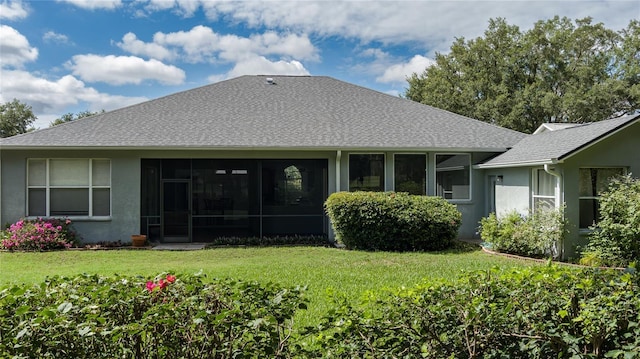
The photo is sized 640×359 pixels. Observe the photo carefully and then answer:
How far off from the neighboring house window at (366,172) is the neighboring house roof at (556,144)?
3.33m

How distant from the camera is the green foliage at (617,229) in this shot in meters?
9.59

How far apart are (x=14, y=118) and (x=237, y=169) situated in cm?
5424

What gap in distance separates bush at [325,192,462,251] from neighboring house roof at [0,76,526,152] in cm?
232

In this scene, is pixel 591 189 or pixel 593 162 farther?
pixel 591 189

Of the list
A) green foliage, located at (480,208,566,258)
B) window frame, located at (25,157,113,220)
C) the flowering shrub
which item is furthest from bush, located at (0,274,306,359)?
window frame, located at (25,157,113,220)

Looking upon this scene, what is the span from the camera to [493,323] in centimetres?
272

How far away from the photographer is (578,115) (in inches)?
1125

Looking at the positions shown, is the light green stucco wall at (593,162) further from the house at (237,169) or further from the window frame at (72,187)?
the window frame at (72,187)

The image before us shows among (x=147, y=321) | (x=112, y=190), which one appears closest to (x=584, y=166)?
(x=147, y=321)

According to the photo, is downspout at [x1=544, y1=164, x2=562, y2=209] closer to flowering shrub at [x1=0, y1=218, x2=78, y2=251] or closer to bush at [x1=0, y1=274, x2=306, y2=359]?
bush at [x1=0, y1=274, x2=306, y2=359]

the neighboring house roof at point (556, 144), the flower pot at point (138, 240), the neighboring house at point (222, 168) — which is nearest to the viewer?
the neighboring house roof at point (556, 144)

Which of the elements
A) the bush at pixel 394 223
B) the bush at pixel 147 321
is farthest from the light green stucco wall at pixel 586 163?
the bush at pixel 147 321

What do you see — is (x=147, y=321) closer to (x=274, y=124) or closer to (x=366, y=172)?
(x=366, y=172)

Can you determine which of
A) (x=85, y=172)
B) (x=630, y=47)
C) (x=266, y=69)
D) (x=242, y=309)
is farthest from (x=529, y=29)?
(x=242, y=309)
